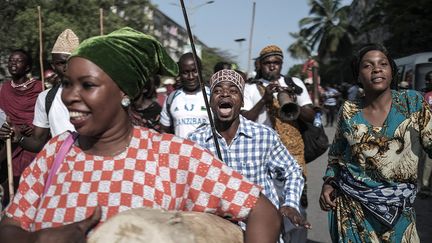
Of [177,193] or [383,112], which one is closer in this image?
[177,193]

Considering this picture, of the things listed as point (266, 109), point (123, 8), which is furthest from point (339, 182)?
point (123, 8)

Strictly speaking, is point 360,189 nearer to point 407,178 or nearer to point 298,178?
point 407,178

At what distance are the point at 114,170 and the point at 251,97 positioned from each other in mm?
3665

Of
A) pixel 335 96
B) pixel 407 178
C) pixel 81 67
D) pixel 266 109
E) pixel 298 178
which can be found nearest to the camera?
pixel 81 67

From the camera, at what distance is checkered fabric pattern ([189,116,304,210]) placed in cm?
350

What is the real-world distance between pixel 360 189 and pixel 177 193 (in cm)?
192

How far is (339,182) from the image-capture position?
385 cm

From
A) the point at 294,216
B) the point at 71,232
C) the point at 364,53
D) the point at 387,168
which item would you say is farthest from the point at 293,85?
the point at 71,232

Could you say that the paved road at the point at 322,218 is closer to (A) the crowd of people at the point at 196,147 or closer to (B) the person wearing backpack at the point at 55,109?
(A) the crowd of people at the point at 196,147

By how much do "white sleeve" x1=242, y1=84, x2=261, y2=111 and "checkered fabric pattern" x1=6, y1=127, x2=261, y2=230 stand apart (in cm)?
352

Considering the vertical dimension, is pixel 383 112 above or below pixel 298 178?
above

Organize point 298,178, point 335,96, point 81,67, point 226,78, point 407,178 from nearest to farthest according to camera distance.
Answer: point 81,67 < point 298,178 < point 407,178 < point 226,78 < point 335,96

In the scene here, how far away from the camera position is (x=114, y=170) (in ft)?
6.49

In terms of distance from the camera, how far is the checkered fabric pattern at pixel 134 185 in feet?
6.37
